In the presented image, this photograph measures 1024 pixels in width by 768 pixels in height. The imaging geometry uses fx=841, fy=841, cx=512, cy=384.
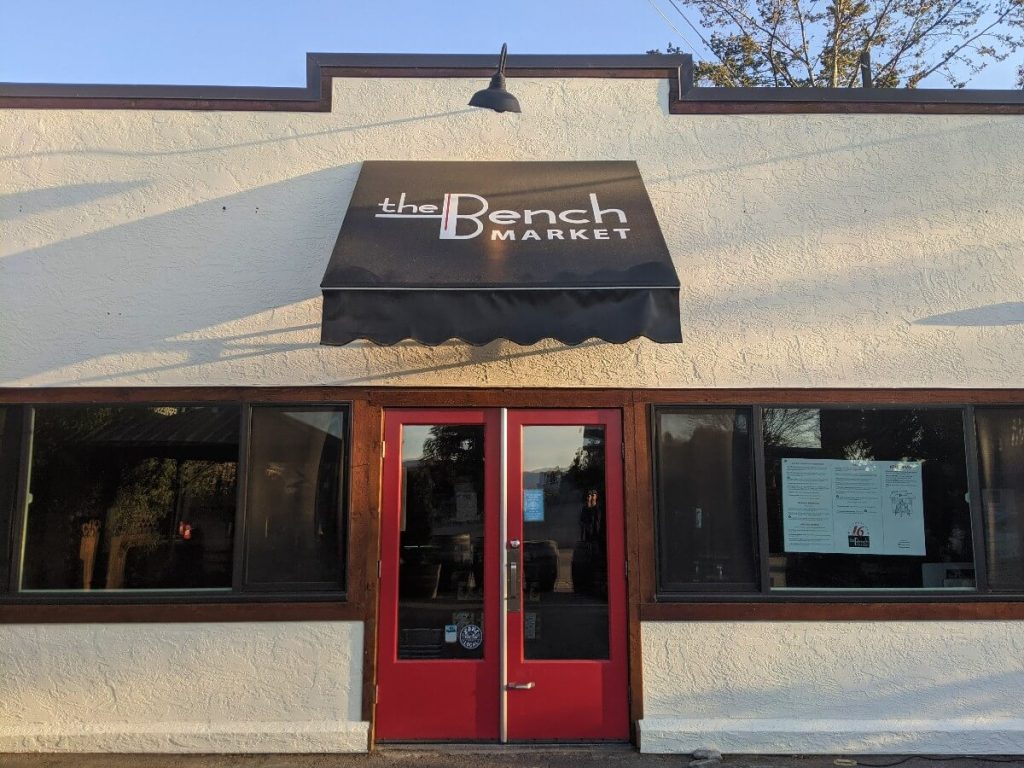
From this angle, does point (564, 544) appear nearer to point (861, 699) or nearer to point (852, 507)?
point (852, 507)

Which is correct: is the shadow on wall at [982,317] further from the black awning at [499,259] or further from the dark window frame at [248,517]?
the dark window frame at [248,517]

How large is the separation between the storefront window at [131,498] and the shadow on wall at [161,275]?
457mm

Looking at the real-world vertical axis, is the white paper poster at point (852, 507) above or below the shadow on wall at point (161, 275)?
below

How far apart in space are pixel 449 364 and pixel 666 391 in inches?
59.8

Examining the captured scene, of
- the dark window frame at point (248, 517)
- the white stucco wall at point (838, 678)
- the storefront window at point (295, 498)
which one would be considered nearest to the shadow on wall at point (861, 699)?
the white stucco wall at point (838, 678)

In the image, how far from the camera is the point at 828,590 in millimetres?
5688

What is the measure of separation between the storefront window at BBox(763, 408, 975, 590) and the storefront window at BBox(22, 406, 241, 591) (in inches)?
149

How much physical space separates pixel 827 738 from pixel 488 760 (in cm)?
222

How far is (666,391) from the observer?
5844 mm

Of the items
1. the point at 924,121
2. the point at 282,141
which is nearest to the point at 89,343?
the point at 282,141

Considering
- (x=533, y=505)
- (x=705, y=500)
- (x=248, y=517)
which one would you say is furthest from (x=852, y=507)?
(x=248, y=517)

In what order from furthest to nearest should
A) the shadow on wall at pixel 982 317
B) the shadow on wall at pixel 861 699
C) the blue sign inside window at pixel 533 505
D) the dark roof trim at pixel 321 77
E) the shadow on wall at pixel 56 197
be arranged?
the dark roof trim at pixel 321 77 → the shadow on wall at pixel 56 197 → the shadow on wall at pixel 982 317 → the blue sign inside window at pixel 533 505 → the shadow on wall at pixel 861 699

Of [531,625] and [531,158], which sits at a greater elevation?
[531,158]

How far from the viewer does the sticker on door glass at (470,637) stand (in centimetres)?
567
